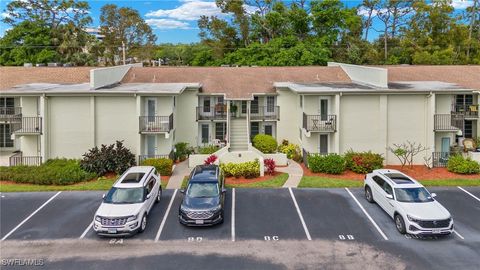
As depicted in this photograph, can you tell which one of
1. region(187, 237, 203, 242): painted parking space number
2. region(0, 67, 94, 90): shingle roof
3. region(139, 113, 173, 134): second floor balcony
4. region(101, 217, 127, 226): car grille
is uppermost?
region(0, 67, 94, 90): shingle roof

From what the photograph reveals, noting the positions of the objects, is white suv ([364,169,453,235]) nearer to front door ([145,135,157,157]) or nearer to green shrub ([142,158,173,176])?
green shrub ([142,158,173,176])

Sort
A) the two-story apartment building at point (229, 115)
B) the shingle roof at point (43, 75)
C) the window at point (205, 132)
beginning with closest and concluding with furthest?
1. the two-story apartment building at point (229, 115)
2. the window at point (205, 132)
3. the shingle roof at point (43, 75)

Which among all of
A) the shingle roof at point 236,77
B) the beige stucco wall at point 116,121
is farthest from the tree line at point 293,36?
the beige stucco wall at point 116,121

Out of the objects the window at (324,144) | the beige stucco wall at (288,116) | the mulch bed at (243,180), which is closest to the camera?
the mulch bed at (243,180)

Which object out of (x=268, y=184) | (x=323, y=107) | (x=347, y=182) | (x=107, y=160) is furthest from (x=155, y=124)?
(x=347, y=182)

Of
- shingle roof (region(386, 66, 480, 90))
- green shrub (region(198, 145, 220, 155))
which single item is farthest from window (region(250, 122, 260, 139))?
shingle roof (region(386, 66, 480, 90))

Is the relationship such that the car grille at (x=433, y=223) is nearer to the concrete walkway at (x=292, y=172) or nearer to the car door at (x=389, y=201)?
the car door at (x=389, y=201)

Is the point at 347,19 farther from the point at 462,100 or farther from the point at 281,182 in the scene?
the point at 281,182

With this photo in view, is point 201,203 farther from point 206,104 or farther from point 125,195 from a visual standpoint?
point 206,104
